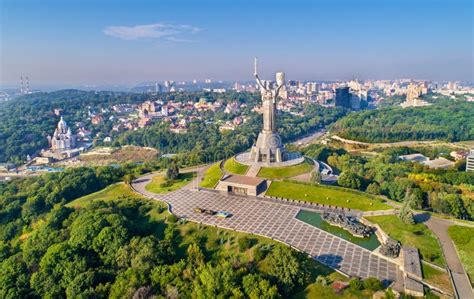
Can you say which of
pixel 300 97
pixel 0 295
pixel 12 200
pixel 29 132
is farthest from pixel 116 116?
pixel 0 295

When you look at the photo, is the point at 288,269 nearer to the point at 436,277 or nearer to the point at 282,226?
the point at 282,226

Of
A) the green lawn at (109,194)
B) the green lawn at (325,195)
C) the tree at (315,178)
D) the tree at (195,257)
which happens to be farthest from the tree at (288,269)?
the green lawn at (109,194)

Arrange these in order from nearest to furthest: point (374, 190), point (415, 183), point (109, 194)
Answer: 1. point (374, 190)
2. point (415, 183)
3. point (109, 194)

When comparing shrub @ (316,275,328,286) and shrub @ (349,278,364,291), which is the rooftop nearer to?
shrub @ (316,275,328,286)

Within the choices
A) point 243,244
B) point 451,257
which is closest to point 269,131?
point 243,244

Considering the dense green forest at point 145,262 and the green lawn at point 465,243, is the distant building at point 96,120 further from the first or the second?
the green lawn at point 465,243

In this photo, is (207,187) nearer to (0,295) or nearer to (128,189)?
(128,189)
